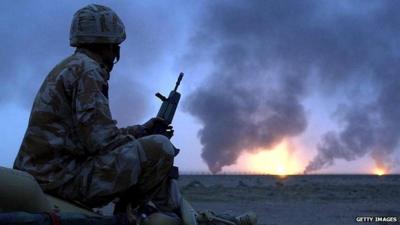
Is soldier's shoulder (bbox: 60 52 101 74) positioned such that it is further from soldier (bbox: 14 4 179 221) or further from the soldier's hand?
the soldier's hand

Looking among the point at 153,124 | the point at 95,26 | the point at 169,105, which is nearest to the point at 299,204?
the point at 169,105

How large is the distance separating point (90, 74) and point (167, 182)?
0.96m

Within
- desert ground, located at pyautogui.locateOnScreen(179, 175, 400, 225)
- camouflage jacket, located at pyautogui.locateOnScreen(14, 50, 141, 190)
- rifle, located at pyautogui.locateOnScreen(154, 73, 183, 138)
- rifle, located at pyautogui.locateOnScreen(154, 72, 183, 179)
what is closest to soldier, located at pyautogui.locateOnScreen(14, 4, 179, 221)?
camouflage jacket, located at pyautogui.locateOnScreen(14, 50, 141, 190)

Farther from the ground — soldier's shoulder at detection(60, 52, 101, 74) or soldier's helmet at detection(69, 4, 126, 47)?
soldier's helmet at detection(69, 4, 126, 47)

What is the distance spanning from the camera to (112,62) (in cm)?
470

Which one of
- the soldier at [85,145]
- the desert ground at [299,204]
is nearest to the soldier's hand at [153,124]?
the soldier at [85,145]

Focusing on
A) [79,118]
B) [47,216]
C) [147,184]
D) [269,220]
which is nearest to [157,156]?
[147,184]

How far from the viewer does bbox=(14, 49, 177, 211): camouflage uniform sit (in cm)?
418

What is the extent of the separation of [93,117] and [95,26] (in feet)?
2.33

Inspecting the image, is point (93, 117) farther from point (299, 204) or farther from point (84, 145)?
point (299, 204)

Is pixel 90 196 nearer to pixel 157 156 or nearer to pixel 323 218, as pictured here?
pixel 157 156

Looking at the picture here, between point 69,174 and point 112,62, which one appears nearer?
point 69,174

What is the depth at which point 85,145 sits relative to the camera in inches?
167

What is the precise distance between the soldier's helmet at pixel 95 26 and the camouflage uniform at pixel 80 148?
0.68ft
